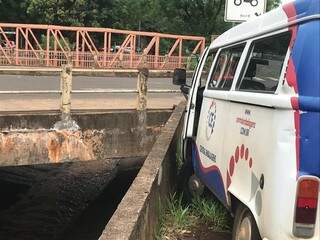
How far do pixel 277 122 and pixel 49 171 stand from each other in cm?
1390

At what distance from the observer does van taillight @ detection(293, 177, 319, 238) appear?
3697 mm

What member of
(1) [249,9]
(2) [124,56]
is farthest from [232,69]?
(2) [124,56]

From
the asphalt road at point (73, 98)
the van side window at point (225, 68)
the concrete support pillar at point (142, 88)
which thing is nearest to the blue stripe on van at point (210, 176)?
the van side window at point (225, 68)

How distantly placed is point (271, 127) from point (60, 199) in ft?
36.6

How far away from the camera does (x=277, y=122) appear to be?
12.9 feet

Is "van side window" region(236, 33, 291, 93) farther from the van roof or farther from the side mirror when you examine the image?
the side mirror

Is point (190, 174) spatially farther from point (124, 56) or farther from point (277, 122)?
point (124, 56)

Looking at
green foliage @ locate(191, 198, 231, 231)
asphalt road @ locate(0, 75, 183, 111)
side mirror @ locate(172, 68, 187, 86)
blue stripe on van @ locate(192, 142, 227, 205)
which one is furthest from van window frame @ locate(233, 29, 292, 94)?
asphalt road @ locate(0, 75, 183, 111)

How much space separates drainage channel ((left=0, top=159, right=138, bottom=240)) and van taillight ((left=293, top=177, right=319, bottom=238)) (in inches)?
333

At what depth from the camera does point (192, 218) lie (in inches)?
266

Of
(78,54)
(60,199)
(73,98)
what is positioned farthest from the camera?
(78,54)

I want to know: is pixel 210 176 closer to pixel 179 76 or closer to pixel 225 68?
pixel 225 68

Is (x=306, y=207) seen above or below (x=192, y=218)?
above

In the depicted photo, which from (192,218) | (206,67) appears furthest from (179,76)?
(192,218)
